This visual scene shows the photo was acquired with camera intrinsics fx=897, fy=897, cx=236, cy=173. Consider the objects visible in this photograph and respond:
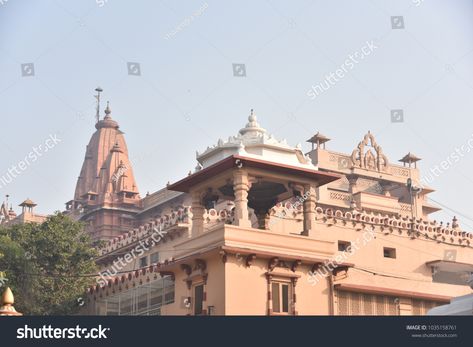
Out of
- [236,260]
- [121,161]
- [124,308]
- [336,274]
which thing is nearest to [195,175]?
[236,260]

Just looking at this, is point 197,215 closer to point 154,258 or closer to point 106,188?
point 154,258

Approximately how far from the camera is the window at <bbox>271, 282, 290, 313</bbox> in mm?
29328

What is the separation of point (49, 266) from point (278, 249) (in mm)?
16043

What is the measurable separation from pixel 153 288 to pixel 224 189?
699cm

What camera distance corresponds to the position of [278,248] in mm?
29766

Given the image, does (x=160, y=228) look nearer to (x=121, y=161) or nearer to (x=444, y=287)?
(x=444, y=287)

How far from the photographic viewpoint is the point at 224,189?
3200cm

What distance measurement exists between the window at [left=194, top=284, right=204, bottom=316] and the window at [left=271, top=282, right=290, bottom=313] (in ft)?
7.91
